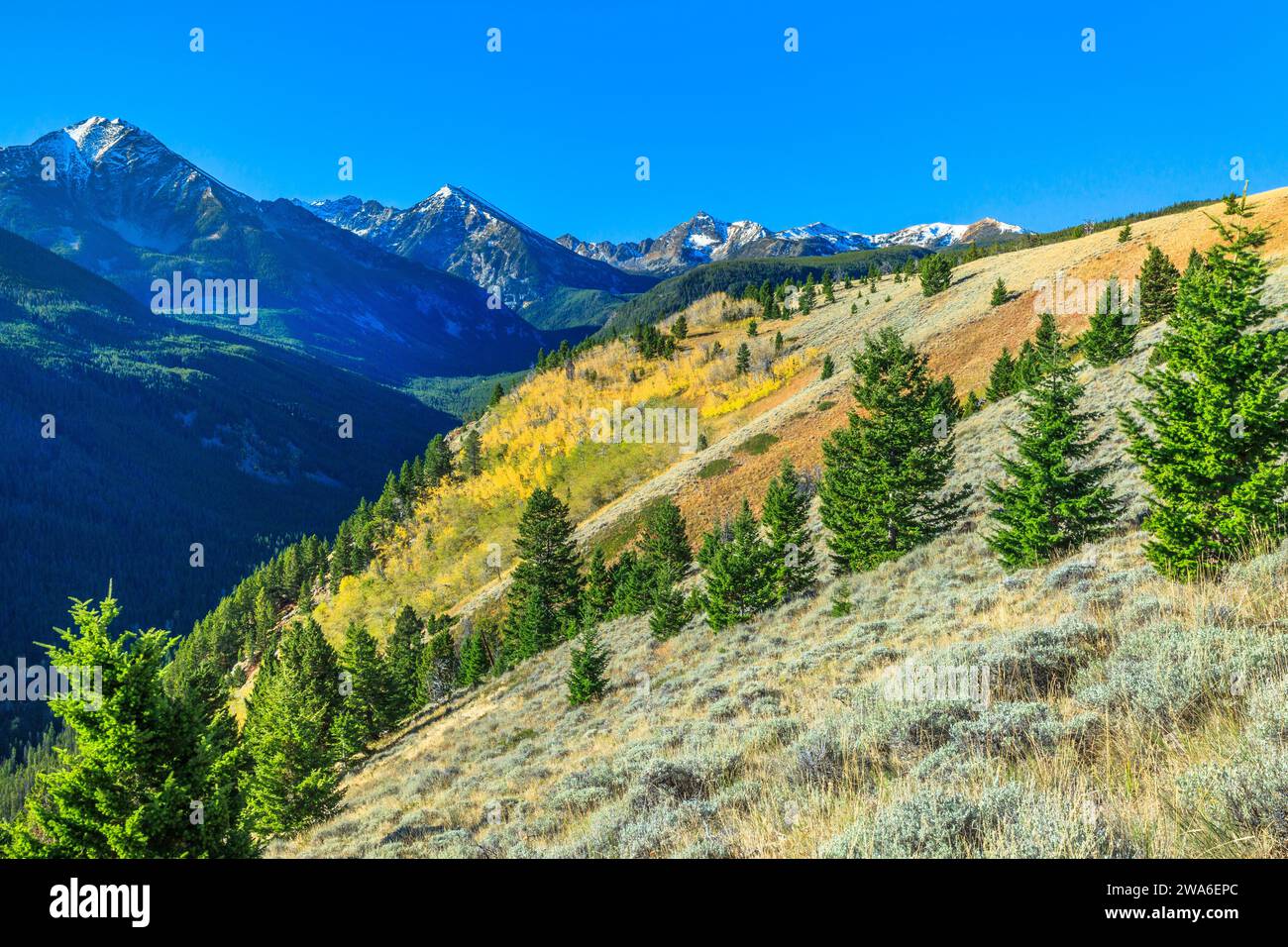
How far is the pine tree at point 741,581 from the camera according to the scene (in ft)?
78.6

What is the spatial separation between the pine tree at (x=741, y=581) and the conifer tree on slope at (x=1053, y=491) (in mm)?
9694

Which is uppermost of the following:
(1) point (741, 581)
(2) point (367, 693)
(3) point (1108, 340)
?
(3) point (1108, 340)

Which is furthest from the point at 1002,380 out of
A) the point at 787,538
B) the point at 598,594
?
the point at 598,594

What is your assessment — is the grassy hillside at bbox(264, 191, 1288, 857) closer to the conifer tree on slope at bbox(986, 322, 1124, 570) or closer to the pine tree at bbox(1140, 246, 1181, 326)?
the conifer tree on slope at bbox(986, 322, 1124, 570)

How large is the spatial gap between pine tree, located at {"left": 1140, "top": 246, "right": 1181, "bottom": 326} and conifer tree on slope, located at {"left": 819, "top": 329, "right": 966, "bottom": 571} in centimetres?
2554

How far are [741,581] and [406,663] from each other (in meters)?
32.1

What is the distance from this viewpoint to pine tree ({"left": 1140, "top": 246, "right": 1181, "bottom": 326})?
36.9 meters

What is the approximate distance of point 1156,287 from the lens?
37.2m

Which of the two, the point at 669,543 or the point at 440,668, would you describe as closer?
the point at 669,543

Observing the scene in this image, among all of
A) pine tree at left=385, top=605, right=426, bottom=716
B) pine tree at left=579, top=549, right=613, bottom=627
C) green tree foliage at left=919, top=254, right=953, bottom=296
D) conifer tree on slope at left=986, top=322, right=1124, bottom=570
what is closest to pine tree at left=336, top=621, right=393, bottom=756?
pine tree at left=385, top=605, right=426, bottom=716

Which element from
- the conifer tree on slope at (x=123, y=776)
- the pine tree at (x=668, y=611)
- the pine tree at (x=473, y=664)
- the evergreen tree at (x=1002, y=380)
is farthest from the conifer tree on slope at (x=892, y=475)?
the pine tree at (x=473, y=664)

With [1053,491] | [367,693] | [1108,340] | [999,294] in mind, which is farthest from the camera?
[999,294]

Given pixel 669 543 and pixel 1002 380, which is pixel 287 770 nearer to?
pixel 669 543
